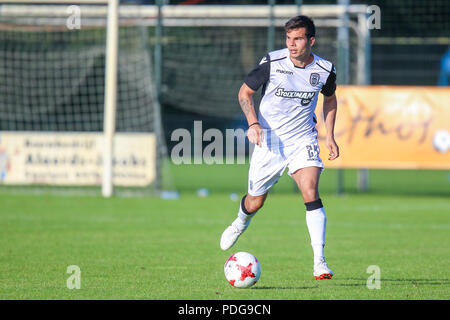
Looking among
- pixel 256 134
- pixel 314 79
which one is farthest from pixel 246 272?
pixel 314 79

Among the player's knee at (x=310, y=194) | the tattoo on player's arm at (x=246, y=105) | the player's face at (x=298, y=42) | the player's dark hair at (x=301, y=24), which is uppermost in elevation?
the player's dark hair at (x=301, y=24)

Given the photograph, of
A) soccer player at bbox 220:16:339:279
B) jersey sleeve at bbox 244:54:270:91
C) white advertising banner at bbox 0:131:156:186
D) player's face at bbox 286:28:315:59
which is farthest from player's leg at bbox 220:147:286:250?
white advertising banner at bbox 0:131:156:186

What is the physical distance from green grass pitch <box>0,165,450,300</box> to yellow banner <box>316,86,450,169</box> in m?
0.79

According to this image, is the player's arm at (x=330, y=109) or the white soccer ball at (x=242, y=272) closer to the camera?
the white soccer ball at (x=242, y=272)

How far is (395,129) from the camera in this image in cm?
1559

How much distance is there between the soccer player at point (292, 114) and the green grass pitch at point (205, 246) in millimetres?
810

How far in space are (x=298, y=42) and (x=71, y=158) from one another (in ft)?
31.8

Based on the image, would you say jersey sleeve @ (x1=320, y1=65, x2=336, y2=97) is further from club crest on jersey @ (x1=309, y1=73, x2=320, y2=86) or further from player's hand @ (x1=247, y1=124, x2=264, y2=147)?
Answer: player's hand @ (x1=247, y1=124, x2=264, y2=147)

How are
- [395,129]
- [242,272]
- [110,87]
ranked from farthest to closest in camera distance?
[395,129] → [110,87] → [242,272]

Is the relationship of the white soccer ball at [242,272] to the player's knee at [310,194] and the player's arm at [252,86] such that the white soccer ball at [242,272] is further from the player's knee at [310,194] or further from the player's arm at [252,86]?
the player's arm at [252,86]

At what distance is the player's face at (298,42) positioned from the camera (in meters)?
6.96

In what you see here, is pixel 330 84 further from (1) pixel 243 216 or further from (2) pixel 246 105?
(1) pixel 243 216

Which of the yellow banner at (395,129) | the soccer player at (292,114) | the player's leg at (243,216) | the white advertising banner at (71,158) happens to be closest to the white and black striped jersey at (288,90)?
the soccer player at (292,114)
